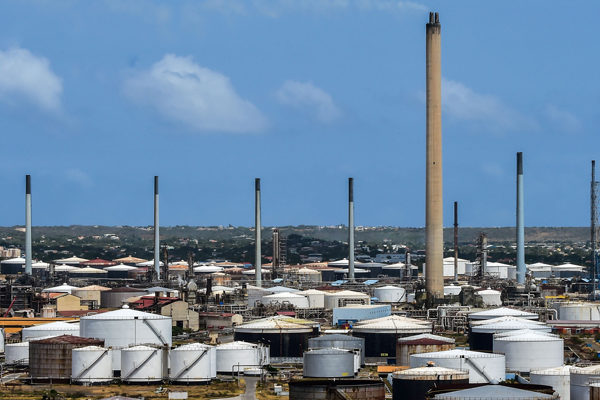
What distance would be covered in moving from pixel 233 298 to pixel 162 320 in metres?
43.7

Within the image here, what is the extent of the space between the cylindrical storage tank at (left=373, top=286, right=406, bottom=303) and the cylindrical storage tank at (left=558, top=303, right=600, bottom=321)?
95.3 feet

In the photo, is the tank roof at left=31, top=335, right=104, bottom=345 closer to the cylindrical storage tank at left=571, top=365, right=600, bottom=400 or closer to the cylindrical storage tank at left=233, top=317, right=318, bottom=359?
the cylindrical storage tank at left=233, top=317, right=318, bottom=359

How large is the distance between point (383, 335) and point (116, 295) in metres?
51.2

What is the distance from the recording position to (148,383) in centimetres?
8762

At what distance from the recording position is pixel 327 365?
273 ft

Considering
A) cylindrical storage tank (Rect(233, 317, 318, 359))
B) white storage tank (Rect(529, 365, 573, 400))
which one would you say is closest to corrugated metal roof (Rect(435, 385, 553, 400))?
white storage tank (Rect(529, 365, 573, 400))

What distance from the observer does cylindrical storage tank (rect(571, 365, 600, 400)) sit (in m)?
68.8

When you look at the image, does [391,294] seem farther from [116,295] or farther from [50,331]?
[50,331]

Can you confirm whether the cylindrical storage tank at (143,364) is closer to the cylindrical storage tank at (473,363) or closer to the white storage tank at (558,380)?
the cylindrical storage tank at (473,363)

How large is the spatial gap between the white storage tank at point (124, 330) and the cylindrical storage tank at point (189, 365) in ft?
30.1

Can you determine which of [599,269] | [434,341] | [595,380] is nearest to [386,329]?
[434,341]

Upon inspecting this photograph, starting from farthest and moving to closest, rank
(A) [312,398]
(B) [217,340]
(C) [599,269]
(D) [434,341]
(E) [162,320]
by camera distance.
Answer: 1. (C) [599,269]
2. (B) [217,340]
3. (E) [162,320]
4. (D) [434,341]
5. (A) [312,398]

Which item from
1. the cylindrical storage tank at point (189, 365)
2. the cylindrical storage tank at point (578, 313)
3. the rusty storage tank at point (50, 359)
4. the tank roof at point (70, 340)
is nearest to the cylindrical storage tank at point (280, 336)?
the tank roof at point (70, 340)

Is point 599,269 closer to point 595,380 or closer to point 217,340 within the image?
point 217,340
